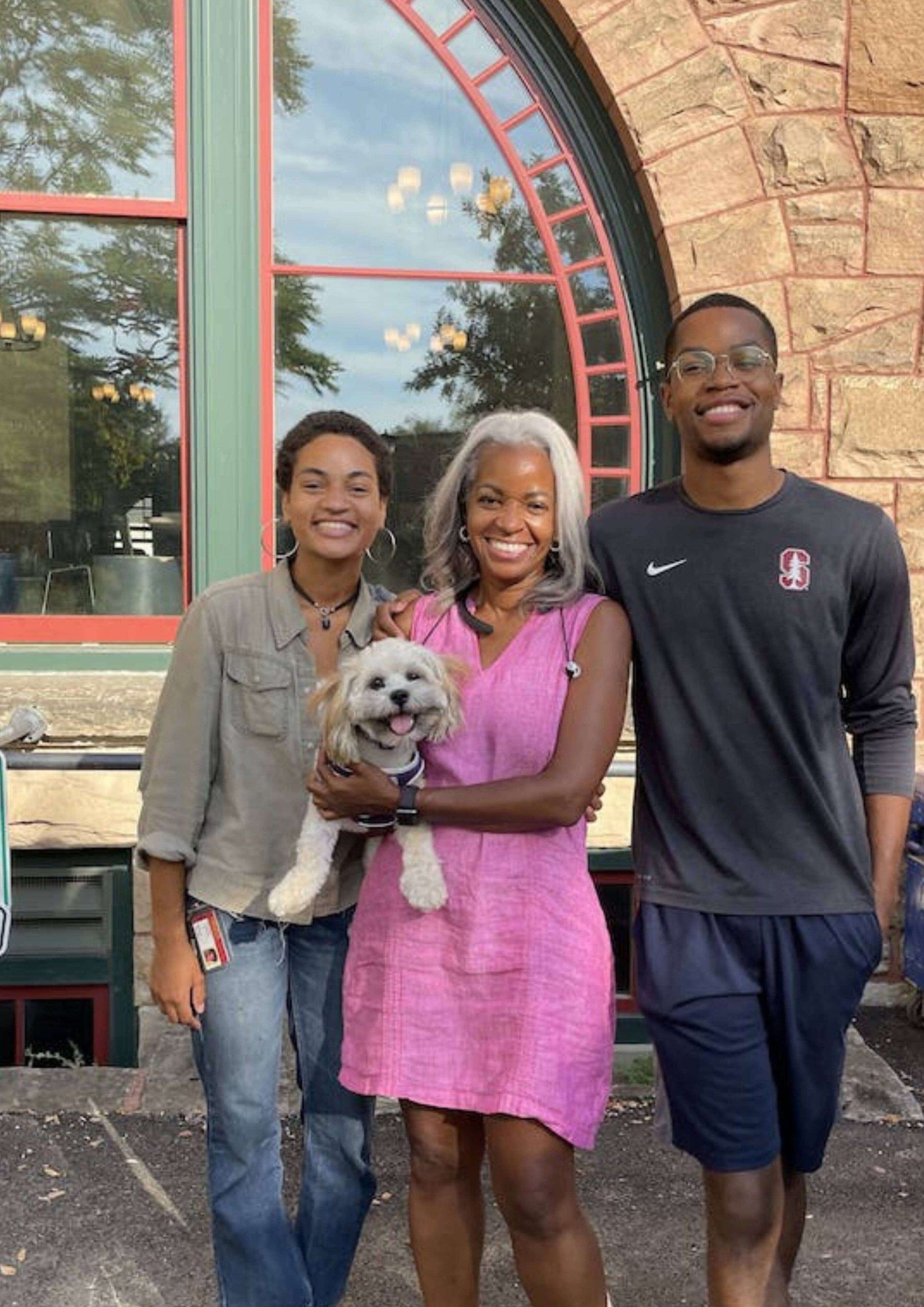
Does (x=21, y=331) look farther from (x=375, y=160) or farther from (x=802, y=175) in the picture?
(x=802, y=175)

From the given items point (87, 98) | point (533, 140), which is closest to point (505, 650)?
point (533, 140)

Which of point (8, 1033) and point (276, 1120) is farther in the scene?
point (8, 1033)

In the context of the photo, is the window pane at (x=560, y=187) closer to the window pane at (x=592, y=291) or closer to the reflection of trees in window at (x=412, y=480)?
the window pane at (x=592, y=291)

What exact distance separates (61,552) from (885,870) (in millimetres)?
3532

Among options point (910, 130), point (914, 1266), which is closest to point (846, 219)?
point (910, 130)

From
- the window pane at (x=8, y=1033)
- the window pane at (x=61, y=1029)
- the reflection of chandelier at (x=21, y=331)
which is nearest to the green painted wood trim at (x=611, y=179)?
the reflection of chandelier at (x=21, y=331)

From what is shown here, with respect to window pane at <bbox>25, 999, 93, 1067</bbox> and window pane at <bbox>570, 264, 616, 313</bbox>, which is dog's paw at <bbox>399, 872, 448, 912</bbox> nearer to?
window pane at <bbox>25, 999, 93, 1067</bbox>

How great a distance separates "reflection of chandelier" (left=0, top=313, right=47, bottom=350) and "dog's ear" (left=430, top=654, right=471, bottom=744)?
10.5ft

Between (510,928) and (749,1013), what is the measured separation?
1.61ft

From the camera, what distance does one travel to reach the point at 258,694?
2506 mm

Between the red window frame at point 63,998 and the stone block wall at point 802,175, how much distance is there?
3294 millimetres

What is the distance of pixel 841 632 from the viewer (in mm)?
2311

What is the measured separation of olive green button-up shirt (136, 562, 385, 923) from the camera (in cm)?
247

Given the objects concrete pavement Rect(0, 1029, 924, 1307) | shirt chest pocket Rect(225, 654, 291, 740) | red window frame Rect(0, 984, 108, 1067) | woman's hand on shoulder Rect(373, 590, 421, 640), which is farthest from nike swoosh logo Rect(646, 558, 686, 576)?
red window frame Rect(0, 984, 108, 1067)
